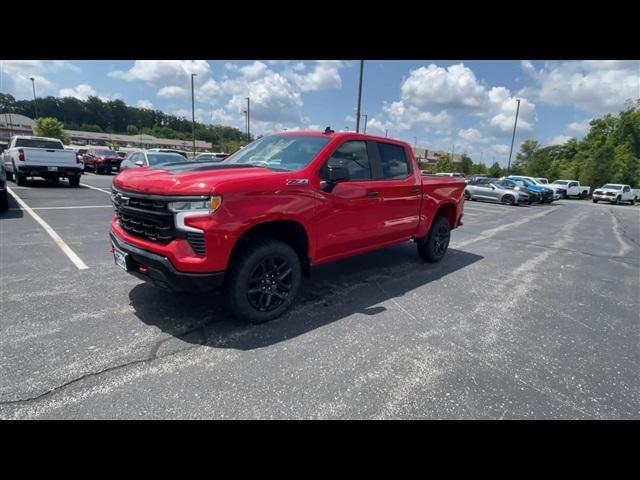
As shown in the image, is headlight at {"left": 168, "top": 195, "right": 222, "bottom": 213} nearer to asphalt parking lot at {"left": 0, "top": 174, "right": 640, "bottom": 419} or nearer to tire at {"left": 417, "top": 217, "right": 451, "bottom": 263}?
asphalt parking lot at {"left": 0, "top": 174, "right": 640, "bottom": 419}

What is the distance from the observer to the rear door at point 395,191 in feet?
14.9

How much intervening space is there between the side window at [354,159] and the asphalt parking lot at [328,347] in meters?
1.49

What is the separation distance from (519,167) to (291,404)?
68.9 m

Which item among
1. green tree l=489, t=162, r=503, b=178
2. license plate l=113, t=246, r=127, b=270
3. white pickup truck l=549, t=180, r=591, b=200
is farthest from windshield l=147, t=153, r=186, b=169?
green tree l=489, t=162, r=503, b=178

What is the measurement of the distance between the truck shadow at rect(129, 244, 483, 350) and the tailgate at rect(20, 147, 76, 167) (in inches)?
463

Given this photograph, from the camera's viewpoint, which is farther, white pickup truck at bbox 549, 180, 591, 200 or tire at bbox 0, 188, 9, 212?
white pickup truck at bbox 549, 180, 591, 200

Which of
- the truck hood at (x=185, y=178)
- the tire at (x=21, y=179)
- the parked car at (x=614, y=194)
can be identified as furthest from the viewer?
the parked car at (x=614, y=194)

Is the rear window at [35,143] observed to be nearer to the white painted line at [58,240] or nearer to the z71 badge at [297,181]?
the white painted line at [58,240]

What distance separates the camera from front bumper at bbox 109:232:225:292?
2871 millimetres

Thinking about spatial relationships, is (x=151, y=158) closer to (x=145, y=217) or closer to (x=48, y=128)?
(x=145, y=217)

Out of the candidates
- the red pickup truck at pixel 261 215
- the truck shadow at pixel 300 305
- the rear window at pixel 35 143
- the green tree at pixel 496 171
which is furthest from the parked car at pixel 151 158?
the green tree at pixel 496 171
